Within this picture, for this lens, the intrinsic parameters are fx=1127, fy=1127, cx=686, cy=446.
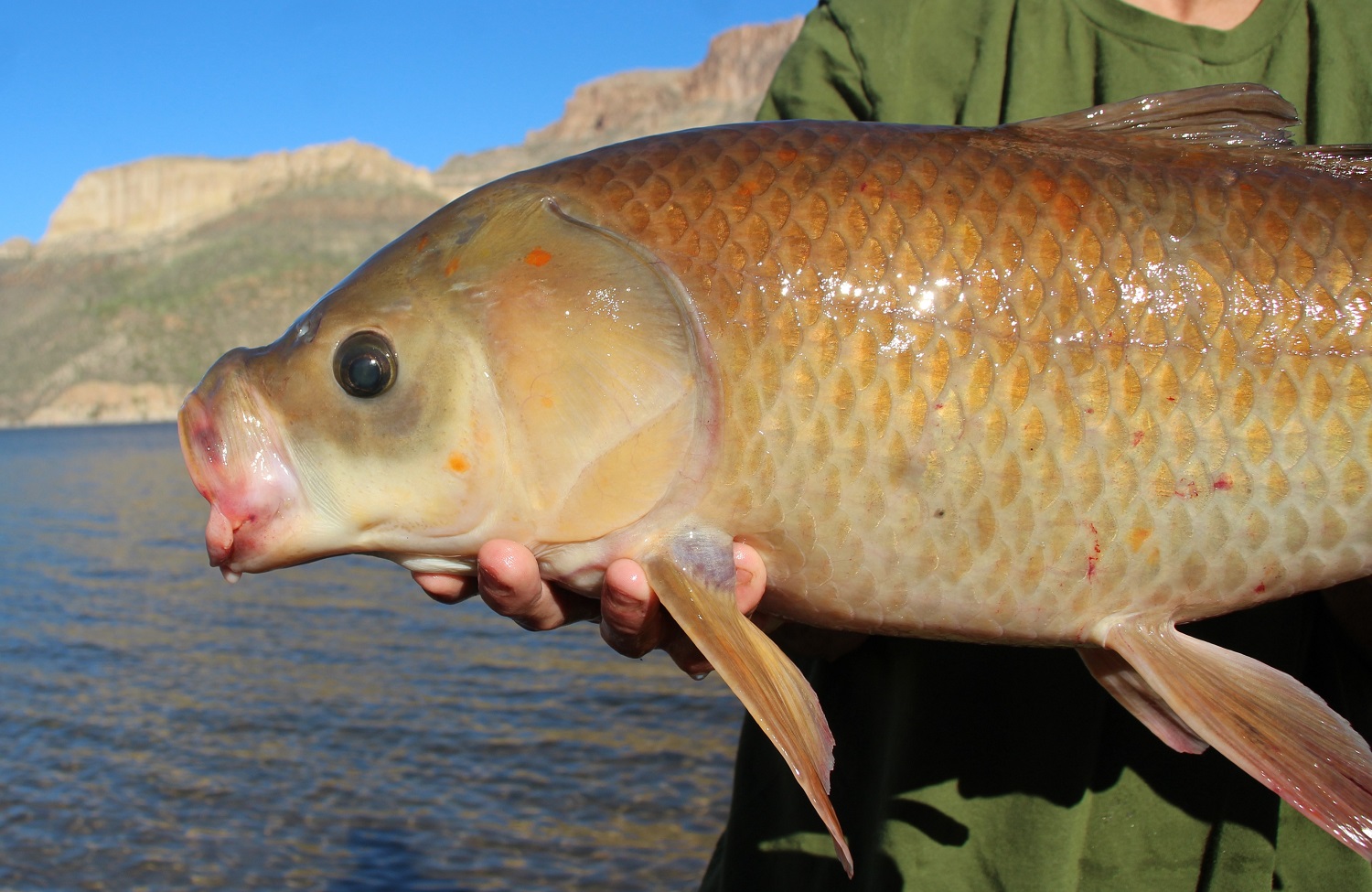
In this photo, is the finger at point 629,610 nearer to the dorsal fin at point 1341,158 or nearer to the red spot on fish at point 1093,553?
the red spot on fish at point 1093,553

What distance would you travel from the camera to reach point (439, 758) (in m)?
8.52

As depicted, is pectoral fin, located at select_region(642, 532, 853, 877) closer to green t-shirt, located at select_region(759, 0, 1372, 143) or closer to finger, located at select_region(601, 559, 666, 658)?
finger, located at select_region(601, 559, 666, 658)

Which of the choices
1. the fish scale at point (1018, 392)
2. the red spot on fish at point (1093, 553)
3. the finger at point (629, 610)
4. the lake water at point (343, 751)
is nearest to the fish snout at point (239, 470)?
the finger at point (629, 610)

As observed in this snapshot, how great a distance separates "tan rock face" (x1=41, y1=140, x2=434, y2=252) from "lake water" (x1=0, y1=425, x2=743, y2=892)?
385 feet

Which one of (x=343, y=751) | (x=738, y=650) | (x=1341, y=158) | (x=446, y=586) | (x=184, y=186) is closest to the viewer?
(x=738, y=650)

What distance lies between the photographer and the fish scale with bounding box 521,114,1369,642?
1.77 meters

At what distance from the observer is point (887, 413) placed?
176cm

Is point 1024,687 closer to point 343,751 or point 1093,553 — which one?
point 1093,553

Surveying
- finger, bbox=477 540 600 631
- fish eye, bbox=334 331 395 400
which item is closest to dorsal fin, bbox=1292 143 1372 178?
finger, bbox=477 540 600 631

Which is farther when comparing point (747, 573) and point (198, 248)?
point (198, 248)

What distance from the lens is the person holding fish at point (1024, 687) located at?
200 cm

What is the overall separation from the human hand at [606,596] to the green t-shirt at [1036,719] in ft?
1.34

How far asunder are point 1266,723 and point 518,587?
3.99 ft

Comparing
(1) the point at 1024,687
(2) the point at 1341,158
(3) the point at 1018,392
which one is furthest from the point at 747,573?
(2) the point at 1341,158
